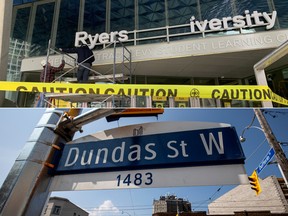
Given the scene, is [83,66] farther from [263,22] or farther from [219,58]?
[263,22]

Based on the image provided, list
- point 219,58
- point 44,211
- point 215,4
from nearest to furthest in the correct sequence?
point 44,211
point 219,58
point 215,4

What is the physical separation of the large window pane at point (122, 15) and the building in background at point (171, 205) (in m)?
9.18

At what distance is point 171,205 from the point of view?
1115 millimetres

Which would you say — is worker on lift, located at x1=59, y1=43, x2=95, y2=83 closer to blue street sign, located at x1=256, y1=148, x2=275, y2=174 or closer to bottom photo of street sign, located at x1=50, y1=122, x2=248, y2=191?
bottom photo of street sign, located at x1=50, y1=122, x2=248, y2=191

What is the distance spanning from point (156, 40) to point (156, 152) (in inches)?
328

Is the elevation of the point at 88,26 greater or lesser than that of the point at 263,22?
greater

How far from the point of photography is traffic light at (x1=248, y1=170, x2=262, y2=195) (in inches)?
46.9

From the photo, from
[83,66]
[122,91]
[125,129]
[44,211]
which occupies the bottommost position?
[44,211]

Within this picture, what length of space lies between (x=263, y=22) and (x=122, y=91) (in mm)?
6948

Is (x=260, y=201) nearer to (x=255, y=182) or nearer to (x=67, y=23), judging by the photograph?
(x=255, y=182)

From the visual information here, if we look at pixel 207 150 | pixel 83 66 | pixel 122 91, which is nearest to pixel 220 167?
pixel 207 150

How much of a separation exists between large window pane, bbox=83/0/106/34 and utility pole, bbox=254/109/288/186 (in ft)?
30.6

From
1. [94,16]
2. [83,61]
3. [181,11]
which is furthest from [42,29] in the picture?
[181,11]

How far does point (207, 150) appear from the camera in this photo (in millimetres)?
1358
